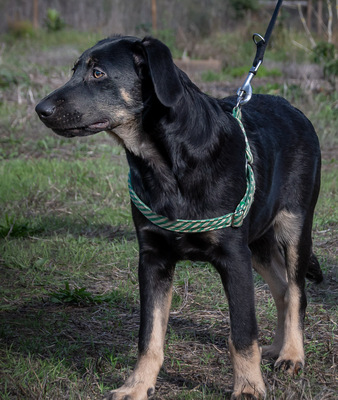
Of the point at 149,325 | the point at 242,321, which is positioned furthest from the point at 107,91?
the point at 242,321

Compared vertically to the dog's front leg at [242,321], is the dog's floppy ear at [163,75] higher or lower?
higher

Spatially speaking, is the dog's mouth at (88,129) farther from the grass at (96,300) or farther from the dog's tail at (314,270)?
the dog's tail at (314,270)

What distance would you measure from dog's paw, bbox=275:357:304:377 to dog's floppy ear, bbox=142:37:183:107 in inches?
61.8

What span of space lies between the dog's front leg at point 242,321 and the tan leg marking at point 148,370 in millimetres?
366

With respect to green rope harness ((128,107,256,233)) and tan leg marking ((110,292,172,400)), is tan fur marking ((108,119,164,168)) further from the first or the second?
tan leg marking ((110,292,172,400))

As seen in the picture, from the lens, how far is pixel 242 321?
2895 millimetres

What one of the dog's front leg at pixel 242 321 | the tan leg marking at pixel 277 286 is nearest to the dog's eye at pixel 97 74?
the dog's front leg at pixel 242 321

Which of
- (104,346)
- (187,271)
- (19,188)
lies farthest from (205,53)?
(104,346)

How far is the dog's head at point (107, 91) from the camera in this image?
2.87 metres

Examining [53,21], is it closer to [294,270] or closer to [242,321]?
[294,270]

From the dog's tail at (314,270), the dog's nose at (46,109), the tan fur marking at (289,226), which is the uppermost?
the dog's nose at (46,109)

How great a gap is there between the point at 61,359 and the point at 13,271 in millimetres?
1459

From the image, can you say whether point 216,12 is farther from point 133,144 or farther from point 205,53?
point 133,144

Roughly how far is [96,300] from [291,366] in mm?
1453
